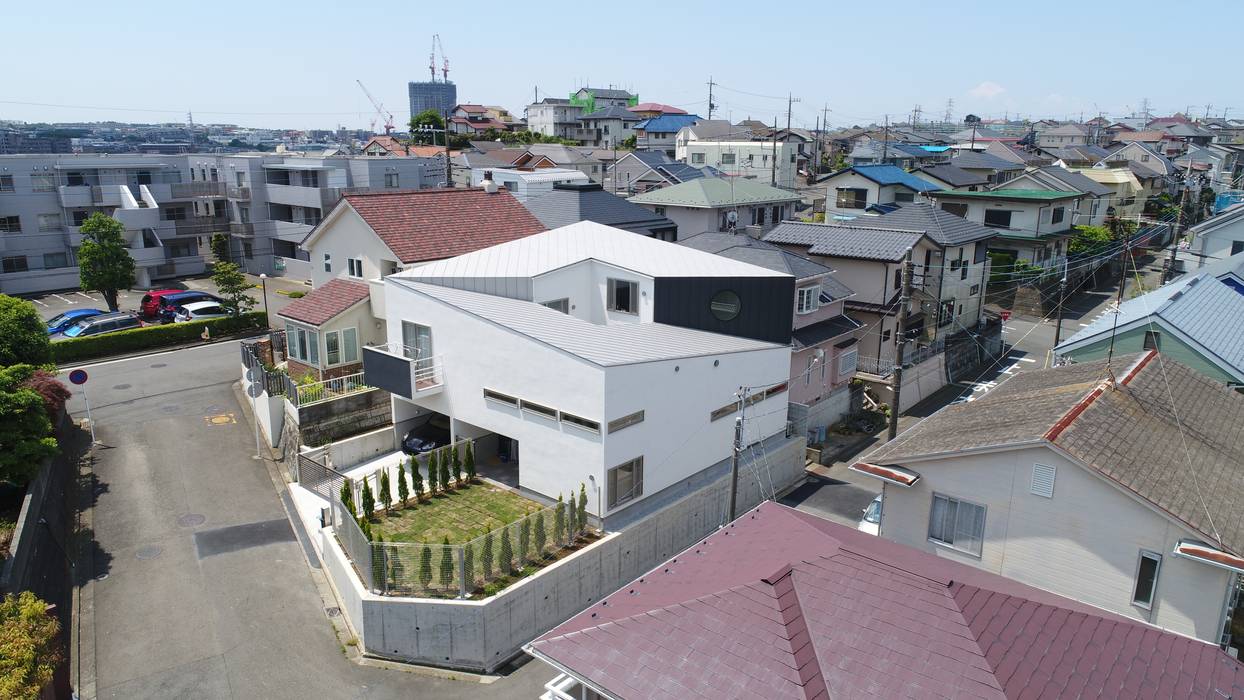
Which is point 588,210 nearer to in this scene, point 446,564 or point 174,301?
point 446,564

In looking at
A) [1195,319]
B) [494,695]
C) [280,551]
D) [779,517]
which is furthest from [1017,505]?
[280,551]

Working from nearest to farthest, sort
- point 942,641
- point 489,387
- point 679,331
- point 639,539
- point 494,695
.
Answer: point 942,641 → point 494,695 → point 639,539 → point 489,387 → point 679,331

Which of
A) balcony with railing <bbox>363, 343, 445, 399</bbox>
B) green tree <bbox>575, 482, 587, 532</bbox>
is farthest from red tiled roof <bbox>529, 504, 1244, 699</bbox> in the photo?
balcony with railing <bbox>363, 343, 445, 399</bbox>

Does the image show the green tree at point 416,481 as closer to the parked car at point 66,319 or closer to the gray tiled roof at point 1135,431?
the gray tiled roof at point 1135,431

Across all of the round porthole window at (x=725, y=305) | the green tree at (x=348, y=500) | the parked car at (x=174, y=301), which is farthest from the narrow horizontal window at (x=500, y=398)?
the parked car at (x=174, y=301)

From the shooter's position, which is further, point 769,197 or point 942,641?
point 769,197

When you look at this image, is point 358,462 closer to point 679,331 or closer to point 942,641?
point 679,331

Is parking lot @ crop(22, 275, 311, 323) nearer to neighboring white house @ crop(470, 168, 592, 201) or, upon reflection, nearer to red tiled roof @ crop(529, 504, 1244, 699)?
neighboring white house @ crop(470, 168, 592, 201)
